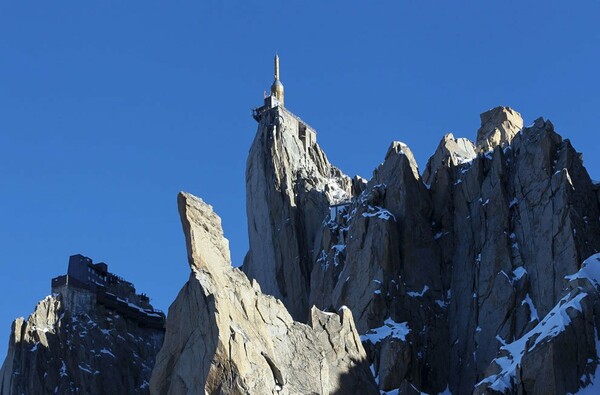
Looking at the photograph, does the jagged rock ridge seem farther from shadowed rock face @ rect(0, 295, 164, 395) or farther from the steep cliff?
the steep cliff

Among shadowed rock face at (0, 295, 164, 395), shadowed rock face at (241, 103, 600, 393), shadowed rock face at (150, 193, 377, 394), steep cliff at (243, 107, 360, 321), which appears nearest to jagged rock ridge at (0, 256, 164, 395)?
shadowed rock face at (0, 295, 164, 395)

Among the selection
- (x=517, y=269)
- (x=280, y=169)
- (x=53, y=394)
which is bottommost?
(x=517, y=269)

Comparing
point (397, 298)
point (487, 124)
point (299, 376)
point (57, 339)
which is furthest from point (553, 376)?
point (57, 339)

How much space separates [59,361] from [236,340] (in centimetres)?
6899

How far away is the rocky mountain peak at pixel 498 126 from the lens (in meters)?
183

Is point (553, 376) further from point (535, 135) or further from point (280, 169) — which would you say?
point (280, 169)

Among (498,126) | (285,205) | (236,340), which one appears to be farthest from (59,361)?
(236,340)

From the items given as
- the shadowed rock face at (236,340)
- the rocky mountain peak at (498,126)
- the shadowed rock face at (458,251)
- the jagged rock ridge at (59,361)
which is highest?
the rocky mountain peak at (498,126)

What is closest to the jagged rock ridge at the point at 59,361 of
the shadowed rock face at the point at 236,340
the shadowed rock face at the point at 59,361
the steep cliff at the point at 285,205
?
the shadowed rock face at the point at 59,361

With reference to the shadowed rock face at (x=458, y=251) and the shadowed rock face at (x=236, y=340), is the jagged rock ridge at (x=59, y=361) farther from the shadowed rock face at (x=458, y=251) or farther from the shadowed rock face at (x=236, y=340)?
the shadowed rock face at (x=236, y=340)

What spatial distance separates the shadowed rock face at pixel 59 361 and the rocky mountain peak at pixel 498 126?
55254 mm

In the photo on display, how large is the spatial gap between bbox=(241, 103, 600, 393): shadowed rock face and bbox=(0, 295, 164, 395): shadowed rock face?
39121 mm

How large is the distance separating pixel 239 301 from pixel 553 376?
3050 centimetres

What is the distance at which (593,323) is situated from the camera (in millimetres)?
123438
